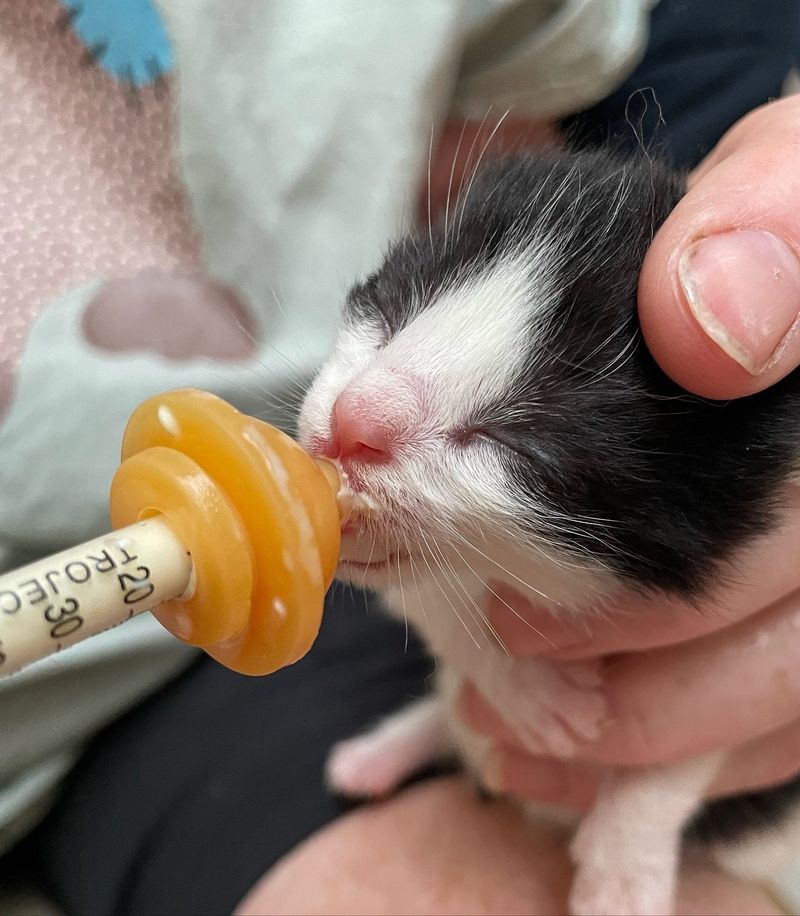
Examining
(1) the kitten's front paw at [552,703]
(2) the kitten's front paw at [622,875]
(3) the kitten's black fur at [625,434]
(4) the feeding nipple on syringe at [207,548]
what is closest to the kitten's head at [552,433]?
(3) the kitten's black fur at [625,434]

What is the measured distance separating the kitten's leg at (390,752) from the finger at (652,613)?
0.26 m

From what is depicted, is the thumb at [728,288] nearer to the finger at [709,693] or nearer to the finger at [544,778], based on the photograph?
the finger at [709,693]

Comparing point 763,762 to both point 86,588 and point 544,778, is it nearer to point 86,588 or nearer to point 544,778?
point 544,778

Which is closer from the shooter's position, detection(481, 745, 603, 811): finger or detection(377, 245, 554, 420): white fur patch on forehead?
detection(377, 245, 554, 420): white fur patch on forehead

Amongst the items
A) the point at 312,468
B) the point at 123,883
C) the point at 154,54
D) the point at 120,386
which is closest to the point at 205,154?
the point at 154,54

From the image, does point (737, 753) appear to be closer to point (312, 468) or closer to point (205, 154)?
point (312, 468)

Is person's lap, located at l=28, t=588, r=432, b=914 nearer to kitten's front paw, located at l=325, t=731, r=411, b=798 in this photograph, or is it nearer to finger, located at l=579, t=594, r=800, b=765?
kitten's front paw, located at l=325, t=731, r=411, b=798

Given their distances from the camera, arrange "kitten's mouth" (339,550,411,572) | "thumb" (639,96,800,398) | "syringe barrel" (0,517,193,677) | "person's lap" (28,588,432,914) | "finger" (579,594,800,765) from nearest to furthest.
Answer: "syringe barrel" (0,517,193,677) → "thumb" (639,96,800,398) → "kitten's mouth" (339,550,411,572) → "finger" (579,594,800,765) → "person's lap" (28,588,432,914)

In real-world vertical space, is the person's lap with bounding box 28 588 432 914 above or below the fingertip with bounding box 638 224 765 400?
below

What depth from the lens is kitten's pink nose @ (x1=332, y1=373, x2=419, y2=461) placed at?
1.80 ft

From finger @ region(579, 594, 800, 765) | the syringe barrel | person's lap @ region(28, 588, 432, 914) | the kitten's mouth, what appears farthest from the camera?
person's lap @ region(28, 588, 432, 914)

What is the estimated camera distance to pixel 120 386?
879 millimetres

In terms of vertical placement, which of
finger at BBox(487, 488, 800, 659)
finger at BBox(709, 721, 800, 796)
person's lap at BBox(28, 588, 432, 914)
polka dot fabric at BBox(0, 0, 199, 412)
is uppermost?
polka dot fabric at BBox(0, 0, 199, 412)

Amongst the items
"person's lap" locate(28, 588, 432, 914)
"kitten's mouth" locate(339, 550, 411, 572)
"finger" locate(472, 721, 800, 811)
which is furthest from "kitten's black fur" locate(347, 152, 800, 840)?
"person's lap" locate(28, 588, 432, 914)
